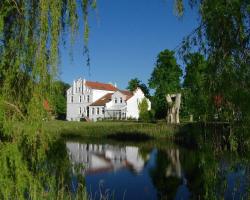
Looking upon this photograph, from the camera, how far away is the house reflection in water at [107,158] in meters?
20.0

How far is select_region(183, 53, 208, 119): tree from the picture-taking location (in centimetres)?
508

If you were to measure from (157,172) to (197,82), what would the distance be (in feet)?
45.6

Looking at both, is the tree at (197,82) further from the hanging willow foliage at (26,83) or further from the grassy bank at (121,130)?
the grassy bank at (121,130)

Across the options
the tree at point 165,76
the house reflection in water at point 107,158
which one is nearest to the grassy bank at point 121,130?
the house reflection in water at point 107,158

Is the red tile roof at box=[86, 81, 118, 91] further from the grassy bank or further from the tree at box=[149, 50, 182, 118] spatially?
the grassy bank

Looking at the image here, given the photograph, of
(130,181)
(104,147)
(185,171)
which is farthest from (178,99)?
(130,181)

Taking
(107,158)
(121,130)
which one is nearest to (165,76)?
(121,130)

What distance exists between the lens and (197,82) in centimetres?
525

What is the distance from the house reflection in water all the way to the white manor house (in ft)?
93.9

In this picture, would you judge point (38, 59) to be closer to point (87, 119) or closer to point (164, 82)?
point (164, 82)

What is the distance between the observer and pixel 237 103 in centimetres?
471

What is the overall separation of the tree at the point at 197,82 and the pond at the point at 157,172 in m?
0.60

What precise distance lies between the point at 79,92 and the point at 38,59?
60266 mm

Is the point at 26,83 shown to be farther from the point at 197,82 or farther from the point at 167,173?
the point at 167,173
